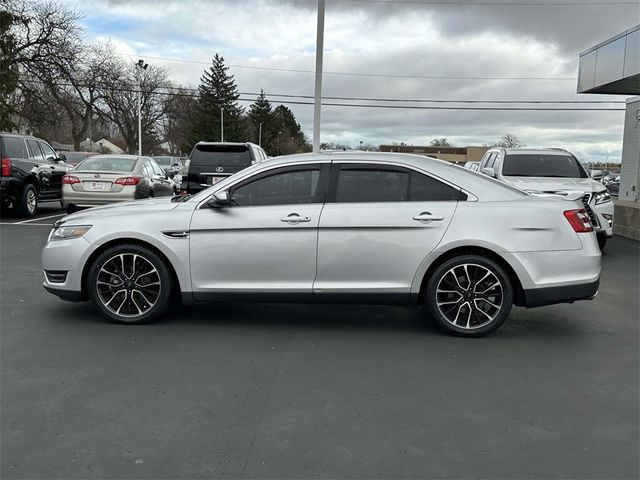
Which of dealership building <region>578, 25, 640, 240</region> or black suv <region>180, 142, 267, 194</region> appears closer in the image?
black suv <region>180, 142, 267, 194</region>

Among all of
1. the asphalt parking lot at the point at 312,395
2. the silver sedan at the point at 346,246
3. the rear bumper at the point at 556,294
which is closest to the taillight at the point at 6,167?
the asphalt parking lot at the point at 312,395

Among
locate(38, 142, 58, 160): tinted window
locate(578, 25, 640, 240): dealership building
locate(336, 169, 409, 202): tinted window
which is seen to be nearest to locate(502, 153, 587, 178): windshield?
locate(578, 25, 640, 240): dealership building

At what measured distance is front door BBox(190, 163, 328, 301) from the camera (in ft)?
17.8

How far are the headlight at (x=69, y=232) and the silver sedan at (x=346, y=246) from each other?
0.02 metres

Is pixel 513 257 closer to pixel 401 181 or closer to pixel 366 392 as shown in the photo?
pixel 401 181

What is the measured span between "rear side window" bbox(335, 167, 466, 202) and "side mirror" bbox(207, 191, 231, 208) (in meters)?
1.00

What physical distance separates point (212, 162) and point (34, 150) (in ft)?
17.4

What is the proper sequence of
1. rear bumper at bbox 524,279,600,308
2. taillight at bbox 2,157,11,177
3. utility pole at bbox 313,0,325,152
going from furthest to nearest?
utility pole at bbox 313,0,325,152
taillight at bbox 2,157,11,177
rear bumper at bbox 524,279,600,308

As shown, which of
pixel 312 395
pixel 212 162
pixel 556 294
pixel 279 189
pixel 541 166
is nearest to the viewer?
pixel 312 395

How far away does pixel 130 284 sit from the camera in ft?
18.5

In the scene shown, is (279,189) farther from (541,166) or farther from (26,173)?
(26,173)

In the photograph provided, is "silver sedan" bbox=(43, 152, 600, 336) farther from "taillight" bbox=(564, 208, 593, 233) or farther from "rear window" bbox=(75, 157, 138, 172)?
"rear window" bbox=(75, 157, 138, 172)

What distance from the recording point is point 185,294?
557cm

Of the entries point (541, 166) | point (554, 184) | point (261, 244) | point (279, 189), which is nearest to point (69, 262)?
point (261, 244)
